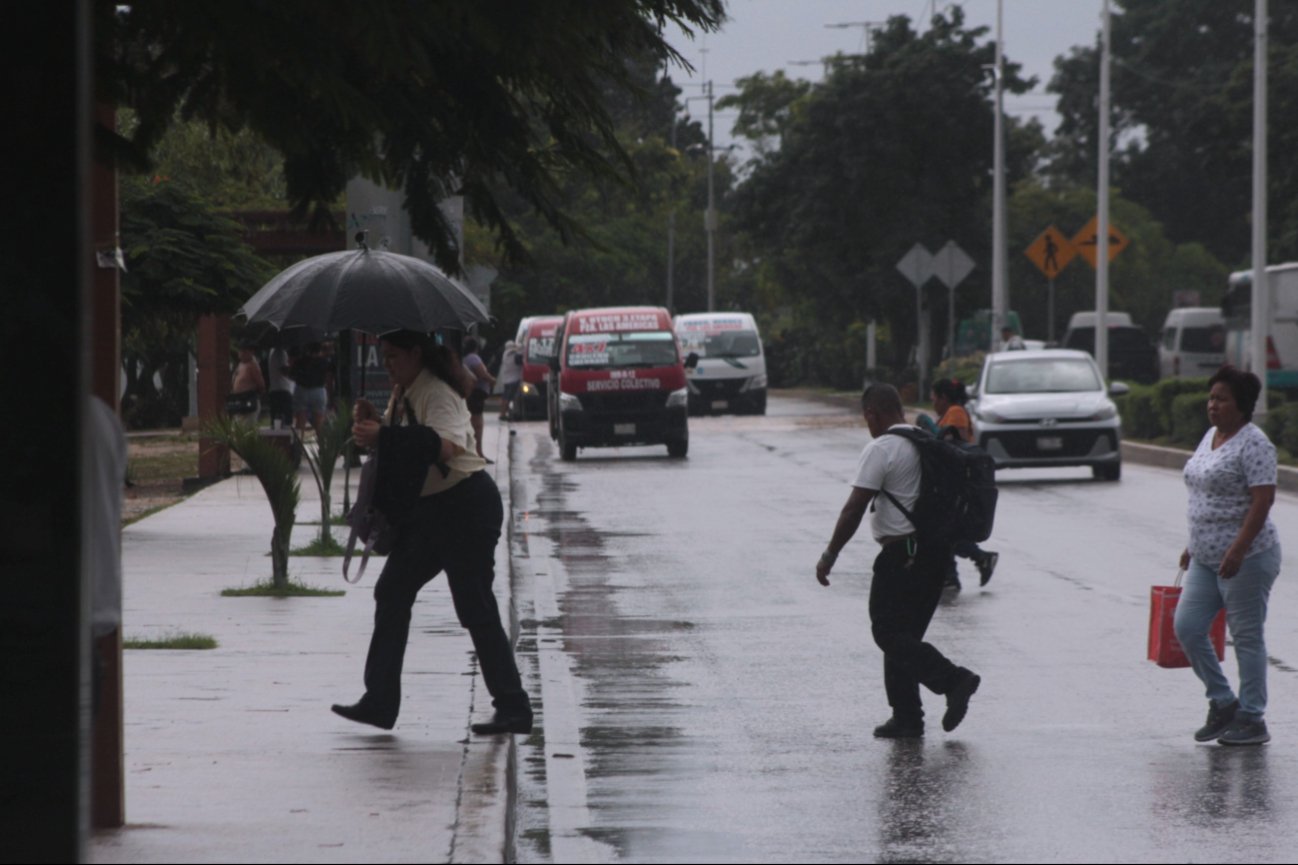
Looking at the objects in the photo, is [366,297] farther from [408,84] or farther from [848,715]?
[408,84]

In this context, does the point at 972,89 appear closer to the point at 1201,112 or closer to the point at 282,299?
the point at 1201,112

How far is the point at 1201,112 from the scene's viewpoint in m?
52.6

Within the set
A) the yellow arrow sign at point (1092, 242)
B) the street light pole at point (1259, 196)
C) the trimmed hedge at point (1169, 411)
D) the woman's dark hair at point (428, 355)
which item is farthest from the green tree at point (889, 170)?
the woman's dark hair at point (428, 355)

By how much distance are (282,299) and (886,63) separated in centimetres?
4250

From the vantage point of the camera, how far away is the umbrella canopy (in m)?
12.0

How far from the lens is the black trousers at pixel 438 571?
884cm

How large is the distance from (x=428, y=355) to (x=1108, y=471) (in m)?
18.1

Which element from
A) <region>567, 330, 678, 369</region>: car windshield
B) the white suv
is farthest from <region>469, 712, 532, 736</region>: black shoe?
<region>567, 330, 678, 369</region>: car windshield

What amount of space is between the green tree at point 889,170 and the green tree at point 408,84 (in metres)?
46.6

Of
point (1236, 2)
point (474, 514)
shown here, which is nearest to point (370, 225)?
point (474, 514)

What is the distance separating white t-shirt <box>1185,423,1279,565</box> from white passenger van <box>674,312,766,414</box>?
35966mm

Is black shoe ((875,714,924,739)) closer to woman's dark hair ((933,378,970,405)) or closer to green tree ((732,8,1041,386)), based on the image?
woman's dark hair ((933,378,970,405))

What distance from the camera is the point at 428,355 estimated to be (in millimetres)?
9078

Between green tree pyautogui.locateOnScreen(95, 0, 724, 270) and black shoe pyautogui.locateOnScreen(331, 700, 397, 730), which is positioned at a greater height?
green tree pyautogui.locateOnScreen(95, 0, 724, 270)
